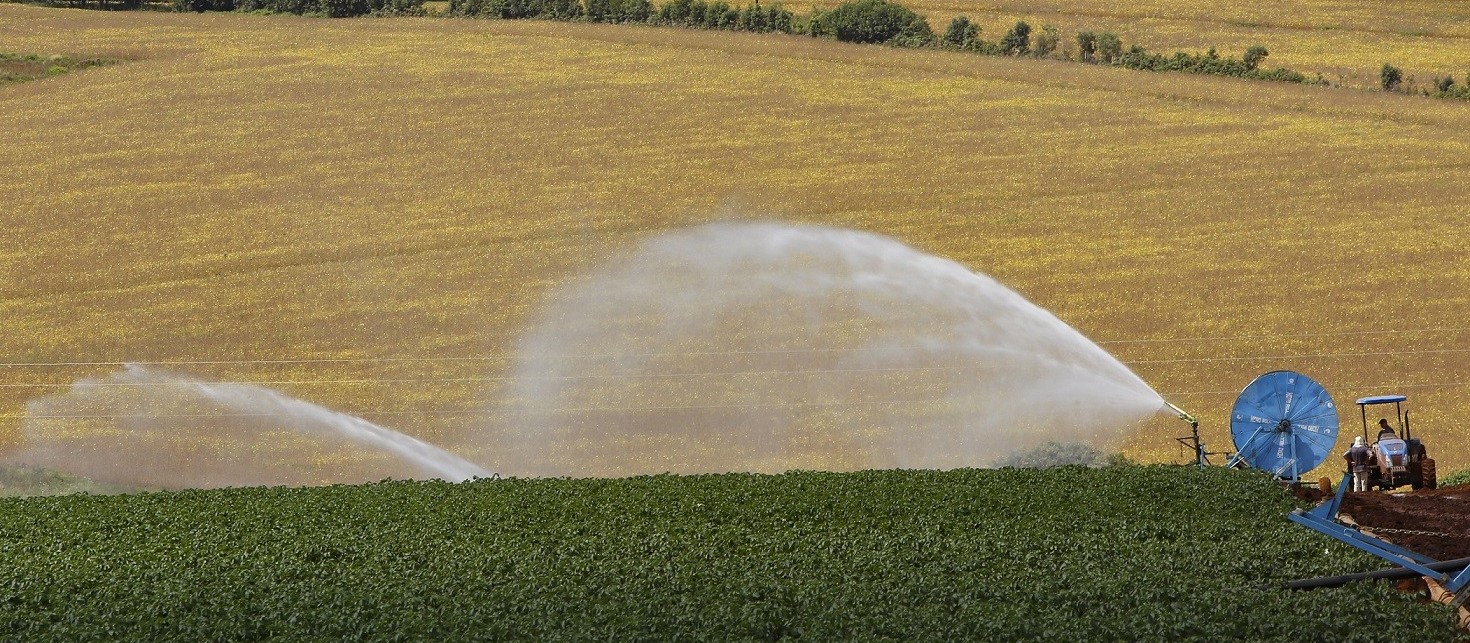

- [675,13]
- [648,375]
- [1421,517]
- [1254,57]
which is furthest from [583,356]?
[675,13]

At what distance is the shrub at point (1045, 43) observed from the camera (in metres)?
69.4

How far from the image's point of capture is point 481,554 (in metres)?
24.2

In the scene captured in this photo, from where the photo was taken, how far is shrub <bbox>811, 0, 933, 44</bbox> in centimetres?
7225

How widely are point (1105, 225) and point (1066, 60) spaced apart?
17702mm

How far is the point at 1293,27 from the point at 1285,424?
153 feet

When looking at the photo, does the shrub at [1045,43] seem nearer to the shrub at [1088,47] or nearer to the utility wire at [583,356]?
the shrub at [1088,47]

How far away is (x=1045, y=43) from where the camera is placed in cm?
6950

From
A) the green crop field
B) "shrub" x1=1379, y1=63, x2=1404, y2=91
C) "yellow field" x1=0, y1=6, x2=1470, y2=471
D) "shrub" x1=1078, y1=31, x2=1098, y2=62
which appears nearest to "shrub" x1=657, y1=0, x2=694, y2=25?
"yellow field" x1=0, y1=6, x2=1470, y2=471

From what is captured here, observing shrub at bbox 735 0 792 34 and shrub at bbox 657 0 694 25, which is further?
shrub at bbox 657 0 694 25

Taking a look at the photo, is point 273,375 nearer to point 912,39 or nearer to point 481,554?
point 481,554

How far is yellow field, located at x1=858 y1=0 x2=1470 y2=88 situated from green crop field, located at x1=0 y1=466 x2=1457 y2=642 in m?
42.0

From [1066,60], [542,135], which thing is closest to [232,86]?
[542,135]

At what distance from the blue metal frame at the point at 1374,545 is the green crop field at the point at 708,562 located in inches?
8.9

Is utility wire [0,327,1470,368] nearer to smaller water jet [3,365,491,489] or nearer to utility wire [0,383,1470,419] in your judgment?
smaller water jet [3,365,491,489]
